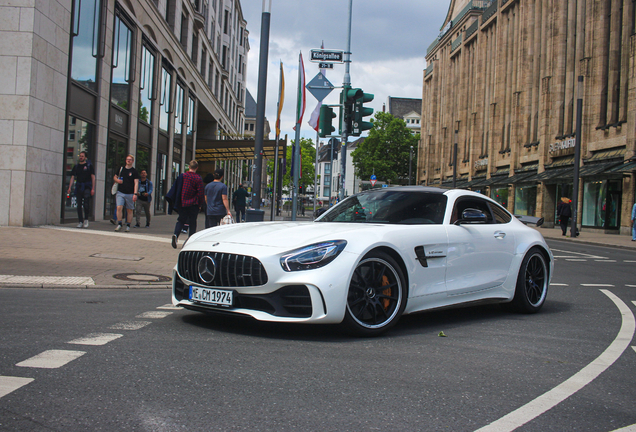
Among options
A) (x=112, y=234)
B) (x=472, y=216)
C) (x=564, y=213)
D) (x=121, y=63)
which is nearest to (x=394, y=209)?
(x=472, y=216)

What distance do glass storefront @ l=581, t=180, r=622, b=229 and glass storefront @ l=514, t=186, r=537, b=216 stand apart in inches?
302

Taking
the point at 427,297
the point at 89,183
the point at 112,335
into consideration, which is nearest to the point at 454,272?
the point at 427,297

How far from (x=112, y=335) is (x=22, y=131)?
11185mm

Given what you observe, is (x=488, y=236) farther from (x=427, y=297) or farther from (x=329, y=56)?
(x=329, y=56)

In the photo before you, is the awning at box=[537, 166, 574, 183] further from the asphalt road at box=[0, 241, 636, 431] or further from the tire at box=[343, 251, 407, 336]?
the tire at box=[343, 251, 407, 336]

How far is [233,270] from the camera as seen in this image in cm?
483

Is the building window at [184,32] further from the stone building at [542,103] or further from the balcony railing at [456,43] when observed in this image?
the balcony railing at [456,43]

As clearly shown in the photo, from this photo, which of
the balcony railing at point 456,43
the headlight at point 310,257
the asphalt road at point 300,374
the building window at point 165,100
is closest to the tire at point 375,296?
the asphalt road at point 300,374

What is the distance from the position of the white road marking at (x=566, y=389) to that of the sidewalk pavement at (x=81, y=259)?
5309 millimetres

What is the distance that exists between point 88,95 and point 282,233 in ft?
48.9

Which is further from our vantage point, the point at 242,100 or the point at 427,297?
the point at 242,100

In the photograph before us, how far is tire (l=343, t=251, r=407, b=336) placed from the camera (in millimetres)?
4859

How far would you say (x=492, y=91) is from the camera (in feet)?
170

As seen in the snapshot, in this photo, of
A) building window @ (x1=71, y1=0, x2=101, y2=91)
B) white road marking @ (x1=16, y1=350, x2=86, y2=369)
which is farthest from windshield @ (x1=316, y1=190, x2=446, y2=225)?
building window @ (x1=71, y1=0, x2=101, y2=91)
